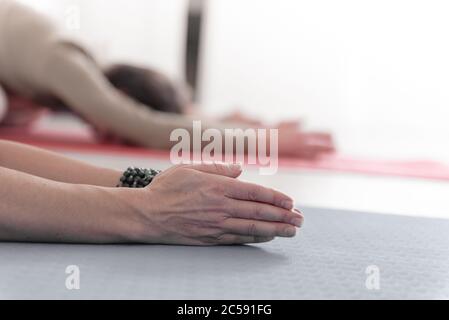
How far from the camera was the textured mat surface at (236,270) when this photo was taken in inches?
32.8

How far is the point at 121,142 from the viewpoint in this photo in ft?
8.67

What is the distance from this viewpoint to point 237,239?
104cm

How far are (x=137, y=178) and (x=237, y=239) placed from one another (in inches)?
7.5

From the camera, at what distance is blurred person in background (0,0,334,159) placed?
2.48 m

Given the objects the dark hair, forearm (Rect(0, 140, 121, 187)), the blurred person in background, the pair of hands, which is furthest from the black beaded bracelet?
the dark hair

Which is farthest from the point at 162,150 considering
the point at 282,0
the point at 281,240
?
the point at 282,0

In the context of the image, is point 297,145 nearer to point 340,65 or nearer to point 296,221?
point 296,221

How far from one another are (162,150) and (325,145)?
1.99 ft

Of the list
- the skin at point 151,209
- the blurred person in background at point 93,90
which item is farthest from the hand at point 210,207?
the blurred person in background at point 93,90

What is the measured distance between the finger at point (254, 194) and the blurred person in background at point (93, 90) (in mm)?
1419

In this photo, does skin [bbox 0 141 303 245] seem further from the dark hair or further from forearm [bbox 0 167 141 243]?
the dark hair

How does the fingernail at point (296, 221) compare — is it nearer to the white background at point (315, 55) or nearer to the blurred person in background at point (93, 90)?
the blurred person in background at point (93, 90)

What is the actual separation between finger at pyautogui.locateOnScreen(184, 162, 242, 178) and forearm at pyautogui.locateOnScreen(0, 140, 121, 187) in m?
0.19

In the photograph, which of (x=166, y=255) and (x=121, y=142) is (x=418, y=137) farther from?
(x=166, y=255)
